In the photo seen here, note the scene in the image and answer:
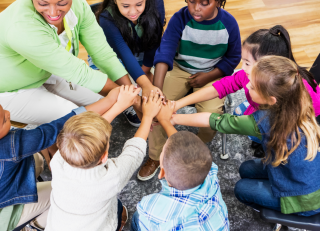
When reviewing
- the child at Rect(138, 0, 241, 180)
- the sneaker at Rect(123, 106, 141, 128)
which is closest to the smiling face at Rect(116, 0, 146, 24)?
the child at Rect(138, 0, 241, 180)

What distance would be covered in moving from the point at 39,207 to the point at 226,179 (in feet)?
3.67

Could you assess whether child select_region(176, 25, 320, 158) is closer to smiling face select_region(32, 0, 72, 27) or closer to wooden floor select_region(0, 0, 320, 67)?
smiling face select_region(32, 0, 72, 27)

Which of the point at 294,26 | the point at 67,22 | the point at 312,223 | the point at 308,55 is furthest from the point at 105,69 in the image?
the point at 294,26

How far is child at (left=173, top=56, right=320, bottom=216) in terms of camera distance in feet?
3.74

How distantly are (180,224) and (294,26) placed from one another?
2.50 metres

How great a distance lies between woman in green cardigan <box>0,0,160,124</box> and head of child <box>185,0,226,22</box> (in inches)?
18.6

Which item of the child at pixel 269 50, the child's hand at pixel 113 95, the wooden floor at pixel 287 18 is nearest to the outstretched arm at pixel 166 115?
the child's hand at pixel 113 95

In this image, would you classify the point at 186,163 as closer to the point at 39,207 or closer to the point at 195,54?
the point at 39,207

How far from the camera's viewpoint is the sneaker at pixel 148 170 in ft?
5.95

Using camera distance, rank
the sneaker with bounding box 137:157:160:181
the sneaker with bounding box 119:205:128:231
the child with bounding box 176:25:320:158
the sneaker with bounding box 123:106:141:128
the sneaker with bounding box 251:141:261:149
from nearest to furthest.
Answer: the child with bounding box 176:25:320:158 < the sneaker with bounding box 119:205:128:231 < the sneaker with bounding box 137:157:160:181 < the sneaker with bounding box 251:141:261:149 < the sneaker with bounding box 123:106:141:128

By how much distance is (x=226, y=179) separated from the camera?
5.96 feet

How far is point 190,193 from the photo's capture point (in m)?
1.03

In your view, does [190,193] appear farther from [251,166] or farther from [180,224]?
[251,166]

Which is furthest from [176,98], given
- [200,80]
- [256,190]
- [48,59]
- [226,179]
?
[48,59]
